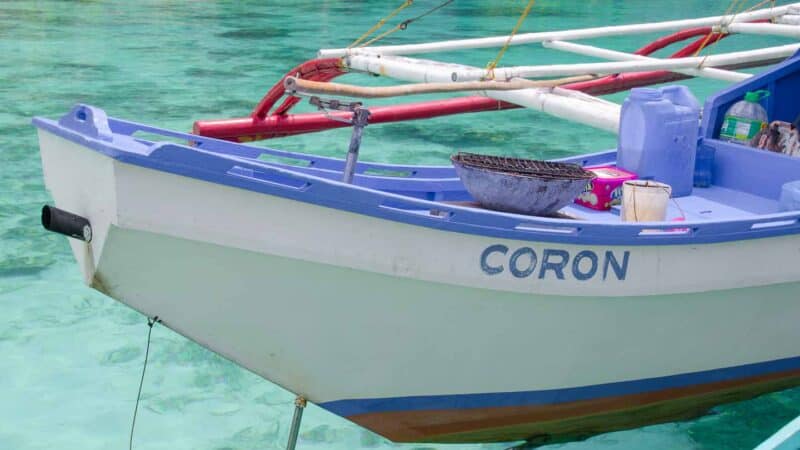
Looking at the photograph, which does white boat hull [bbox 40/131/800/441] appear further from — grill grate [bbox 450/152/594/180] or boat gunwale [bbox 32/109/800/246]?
grill grate [bbox 450/152/594/180]

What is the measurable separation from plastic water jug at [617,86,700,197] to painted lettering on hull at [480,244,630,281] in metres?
0.99

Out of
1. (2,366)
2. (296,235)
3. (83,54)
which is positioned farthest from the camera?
(83,54)

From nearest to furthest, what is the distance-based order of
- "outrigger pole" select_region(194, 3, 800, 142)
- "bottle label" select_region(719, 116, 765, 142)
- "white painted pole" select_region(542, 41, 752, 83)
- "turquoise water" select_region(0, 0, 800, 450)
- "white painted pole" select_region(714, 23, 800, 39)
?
"turquoise water" select_region(0, 0, 800, 450), "bottle label" select_region(719, 116, 765, 142), "outrigger pole" select_region(194, 3, 800, 142), "white painted pole" select_region(542, 41, 752, 83), "white painted pole" select_region(714, 23, 800, 39)

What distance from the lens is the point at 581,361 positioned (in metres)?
4.27

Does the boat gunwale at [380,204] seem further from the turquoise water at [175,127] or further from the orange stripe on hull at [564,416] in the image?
the orange stripe on hull at [564,416]

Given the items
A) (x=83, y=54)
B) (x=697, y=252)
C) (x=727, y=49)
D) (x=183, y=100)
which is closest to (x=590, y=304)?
(x=697, y=252)

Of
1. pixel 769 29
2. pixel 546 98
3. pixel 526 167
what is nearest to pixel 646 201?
pixel 526 167

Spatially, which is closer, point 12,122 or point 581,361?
A: point 581,361

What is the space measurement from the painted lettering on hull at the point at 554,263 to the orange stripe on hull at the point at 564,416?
707 millimetres

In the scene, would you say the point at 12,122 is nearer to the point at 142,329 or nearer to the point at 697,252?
the point at 142,329

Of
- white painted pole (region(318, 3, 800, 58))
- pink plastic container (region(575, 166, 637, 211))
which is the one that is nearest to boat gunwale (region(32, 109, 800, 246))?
pink plastic container (region(575, 166, 637, 211))

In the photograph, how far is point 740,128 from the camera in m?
5.36

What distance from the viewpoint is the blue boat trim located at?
4.16 m

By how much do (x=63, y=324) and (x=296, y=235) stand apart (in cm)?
335
